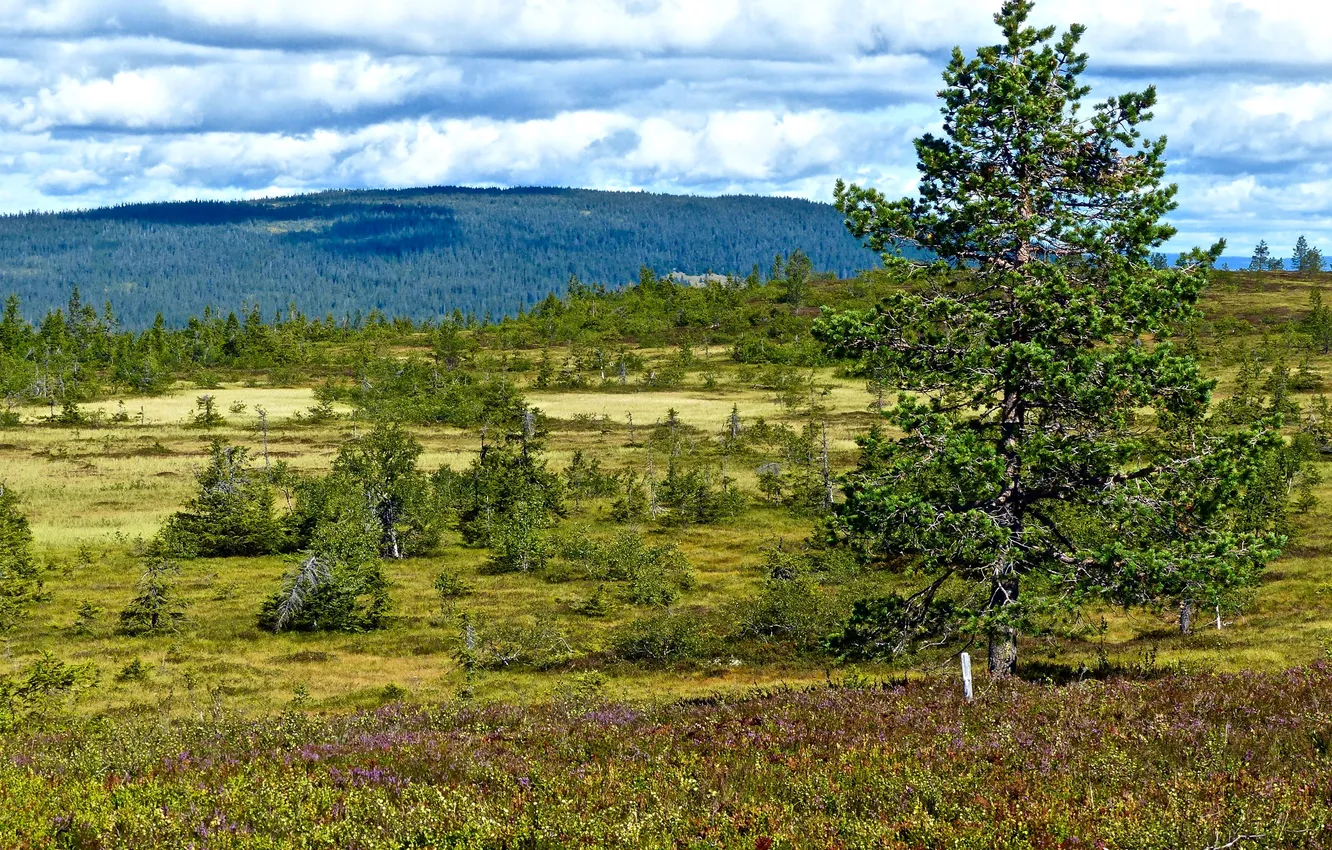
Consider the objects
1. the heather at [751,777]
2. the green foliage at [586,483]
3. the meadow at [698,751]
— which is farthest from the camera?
the green foliage at [586,483]

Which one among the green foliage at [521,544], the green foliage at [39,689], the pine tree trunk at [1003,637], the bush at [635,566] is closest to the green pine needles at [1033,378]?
the pine tree trunk at [1003,637]

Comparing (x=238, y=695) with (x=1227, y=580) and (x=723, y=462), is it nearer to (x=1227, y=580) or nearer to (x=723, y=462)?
(x=1227, y=580)

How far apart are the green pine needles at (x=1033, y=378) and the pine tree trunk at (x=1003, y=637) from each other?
0.12 ft

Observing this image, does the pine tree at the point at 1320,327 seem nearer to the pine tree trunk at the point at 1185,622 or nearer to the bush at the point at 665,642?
the pine tree trunk at the point at 1185,622

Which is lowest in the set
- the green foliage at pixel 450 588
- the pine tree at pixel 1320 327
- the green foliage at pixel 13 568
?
the green foliage at pixel 450 588

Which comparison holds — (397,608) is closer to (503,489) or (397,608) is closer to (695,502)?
(503,489)

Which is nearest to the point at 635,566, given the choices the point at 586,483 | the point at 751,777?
the point at 586,483

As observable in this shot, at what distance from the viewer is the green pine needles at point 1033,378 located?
45.4 ft

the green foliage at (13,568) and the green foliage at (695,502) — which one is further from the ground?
the green foliage at (13,568)

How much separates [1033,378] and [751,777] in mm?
8396

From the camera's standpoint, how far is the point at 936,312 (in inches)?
598

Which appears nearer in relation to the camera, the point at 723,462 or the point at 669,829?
the point at 669,829

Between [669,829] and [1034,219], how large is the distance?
35.8ft

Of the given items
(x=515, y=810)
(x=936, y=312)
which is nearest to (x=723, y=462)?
(x=936, y=312)
